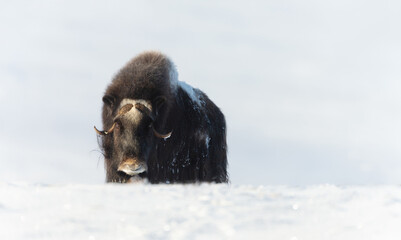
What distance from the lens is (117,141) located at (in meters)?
7.79

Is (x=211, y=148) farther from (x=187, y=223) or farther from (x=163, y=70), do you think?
(x=187, y=223)

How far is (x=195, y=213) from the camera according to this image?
363 cm

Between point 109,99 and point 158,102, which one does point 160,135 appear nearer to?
point 158,102

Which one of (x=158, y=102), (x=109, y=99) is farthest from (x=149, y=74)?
(x=109, y=99)

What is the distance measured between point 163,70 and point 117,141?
1432mm

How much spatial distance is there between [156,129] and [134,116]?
504mm

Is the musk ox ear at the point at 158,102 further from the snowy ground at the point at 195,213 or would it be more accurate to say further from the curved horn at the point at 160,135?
the snowy ground at the point at 195,213

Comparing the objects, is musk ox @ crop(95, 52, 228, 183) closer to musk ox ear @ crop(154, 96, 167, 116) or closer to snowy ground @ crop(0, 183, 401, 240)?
musk ox ear @ crop(154, 96, 167, 116)

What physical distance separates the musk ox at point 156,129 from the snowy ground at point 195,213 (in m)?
3.44

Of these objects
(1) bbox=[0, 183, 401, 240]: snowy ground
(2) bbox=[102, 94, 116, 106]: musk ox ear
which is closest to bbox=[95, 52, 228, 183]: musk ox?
(2) bbox=[102, 94, 116, 106]: musk ox ear

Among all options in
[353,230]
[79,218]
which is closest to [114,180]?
[79,218]

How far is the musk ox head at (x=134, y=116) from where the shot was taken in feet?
25.0

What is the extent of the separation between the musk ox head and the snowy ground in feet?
10.8

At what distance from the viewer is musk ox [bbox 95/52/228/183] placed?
7.71m
